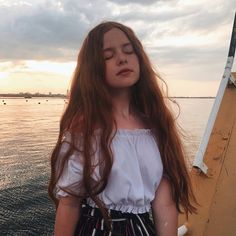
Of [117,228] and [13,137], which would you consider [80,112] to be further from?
[13,137]

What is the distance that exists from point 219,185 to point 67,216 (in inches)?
55.7

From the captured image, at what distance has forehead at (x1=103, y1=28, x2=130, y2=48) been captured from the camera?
1666 mm

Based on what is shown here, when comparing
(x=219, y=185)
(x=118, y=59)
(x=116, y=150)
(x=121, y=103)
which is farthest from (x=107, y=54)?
(x=219, y=185)

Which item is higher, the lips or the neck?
the lips

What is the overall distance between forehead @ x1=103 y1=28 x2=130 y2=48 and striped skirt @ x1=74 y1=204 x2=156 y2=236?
72 cm

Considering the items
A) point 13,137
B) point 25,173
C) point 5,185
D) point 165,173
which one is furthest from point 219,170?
point 13,137

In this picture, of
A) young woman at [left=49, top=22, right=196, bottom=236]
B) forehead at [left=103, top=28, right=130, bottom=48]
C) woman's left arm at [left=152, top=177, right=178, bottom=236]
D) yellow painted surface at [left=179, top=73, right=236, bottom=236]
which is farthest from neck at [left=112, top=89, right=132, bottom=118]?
yellow painted surface at [left=179, top=73, right=236, bottom=236]

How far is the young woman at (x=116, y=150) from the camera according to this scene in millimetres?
1529

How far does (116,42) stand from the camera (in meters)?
1.67

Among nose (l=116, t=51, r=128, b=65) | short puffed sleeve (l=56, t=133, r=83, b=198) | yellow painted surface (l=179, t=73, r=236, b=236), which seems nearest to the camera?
short puffed sleeve (l=56, t=133, r=83, b=198)

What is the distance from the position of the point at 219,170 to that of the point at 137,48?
4.36 feet

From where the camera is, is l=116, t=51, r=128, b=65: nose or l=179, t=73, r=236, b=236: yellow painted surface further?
l=179, t=73, r=236, b=236: yellow painted surface

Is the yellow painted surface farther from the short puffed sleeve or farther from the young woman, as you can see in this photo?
the short puffed sleeve

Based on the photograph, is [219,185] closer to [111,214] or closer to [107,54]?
[111,214]
